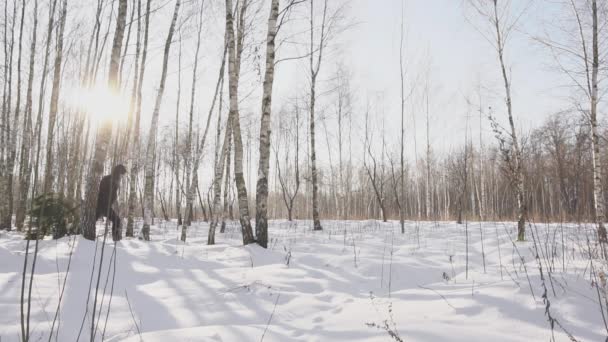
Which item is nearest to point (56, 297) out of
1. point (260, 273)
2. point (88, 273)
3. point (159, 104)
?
point (88, 273)

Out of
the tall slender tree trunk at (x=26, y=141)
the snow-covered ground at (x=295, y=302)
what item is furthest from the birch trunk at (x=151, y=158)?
the tall slender tree trunk at (x=26, y=141)

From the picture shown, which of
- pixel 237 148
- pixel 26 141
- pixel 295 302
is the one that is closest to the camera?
pixel 295 302

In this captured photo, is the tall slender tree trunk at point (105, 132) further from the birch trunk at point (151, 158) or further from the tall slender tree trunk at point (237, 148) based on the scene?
the tall slender tree trunk at point (237, 148)

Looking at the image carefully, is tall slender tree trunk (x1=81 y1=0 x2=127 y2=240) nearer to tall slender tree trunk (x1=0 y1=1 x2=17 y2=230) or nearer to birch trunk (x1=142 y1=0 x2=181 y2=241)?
birch trunk (x1=142 y1=0 x2=181 y2=241)

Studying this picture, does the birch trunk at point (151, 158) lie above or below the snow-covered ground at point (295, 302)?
above

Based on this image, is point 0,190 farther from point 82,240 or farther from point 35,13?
point 82,240

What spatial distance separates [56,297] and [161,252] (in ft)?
8.76

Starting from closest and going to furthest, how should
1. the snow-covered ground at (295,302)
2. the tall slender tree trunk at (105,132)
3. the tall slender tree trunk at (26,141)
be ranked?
the snow-covered ground at (295,302), the tall slender tree trunk at (105,132), the tall slender tree trunk at (26,141)

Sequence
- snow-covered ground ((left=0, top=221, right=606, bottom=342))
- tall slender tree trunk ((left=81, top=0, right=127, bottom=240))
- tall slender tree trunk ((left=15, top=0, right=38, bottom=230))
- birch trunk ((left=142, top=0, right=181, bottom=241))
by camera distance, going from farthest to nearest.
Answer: tall slender tree trunk ((left=15, top=0, right=38, bottom=230))
birch trunk ((left=142, top=0, right=181, bottom=241))
tall slender tree trunk ((left=81, top=0, right=127, bottom=240))
snow-covered ground ((left=0, top=221, right=606, bottom=342))

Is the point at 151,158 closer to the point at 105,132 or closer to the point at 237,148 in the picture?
the point at 105,132

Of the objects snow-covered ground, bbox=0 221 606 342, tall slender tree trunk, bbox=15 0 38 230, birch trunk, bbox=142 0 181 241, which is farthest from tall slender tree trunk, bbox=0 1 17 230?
snow-covered ground, bbox=0 221 606 342

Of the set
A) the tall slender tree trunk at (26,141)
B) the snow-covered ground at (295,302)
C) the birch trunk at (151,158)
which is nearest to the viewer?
the snow-covered ground at (295,302)

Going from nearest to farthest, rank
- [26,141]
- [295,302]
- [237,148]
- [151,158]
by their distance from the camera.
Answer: [295,302]
[237,148]
[151,158]
[26,141]

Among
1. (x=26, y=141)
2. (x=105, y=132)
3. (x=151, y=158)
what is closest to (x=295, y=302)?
(x=105, y=132)
